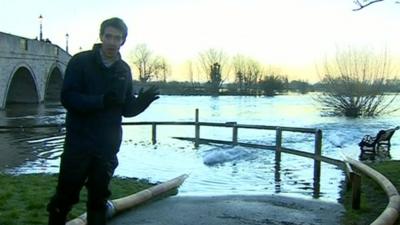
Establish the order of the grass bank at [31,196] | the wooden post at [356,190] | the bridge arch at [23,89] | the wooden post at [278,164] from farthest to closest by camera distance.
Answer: the bridge arch at [23,89] < the wooden post at [278,164] < the wooden post at [356,190] < the grass bank at [31,196]

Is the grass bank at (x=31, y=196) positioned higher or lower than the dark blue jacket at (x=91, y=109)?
lower

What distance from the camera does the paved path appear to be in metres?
6.74

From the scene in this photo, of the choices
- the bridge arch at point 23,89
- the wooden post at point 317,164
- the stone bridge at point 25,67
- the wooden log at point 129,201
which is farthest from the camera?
the bridge arch at point 23,89

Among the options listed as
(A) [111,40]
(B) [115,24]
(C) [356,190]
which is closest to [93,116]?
(A) [111,40]

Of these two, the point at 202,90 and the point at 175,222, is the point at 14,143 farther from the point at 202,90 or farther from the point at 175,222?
the point at 202,90

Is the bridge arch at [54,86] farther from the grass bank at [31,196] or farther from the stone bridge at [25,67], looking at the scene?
the grass bank at [31,196]

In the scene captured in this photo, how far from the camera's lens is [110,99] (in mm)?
4312

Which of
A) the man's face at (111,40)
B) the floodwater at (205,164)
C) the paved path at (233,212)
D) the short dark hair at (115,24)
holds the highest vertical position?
the short dark hair at (115,24)

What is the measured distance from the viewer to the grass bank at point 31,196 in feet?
20.2

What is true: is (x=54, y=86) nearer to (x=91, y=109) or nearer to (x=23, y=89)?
(x=23, y=89)

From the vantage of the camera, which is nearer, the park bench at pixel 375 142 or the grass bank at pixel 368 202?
the grass bank at pixel 368 202

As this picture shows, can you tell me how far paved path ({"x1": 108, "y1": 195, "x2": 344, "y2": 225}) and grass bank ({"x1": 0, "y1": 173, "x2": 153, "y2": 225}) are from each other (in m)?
0.75

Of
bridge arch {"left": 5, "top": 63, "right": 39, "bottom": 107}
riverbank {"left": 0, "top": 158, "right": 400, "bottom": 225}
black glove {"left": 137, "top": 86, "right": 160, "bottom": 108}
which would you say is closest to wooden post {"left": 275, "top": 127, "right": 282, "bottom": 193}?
riverbank {"left": 0, "top": 158, "right": 400, "bottom": 225}

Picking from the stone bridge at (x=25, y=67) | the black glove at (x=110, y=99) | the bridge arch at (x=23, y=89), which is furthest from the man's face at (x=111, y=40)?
the bridge arch at (x=23, y=89)
